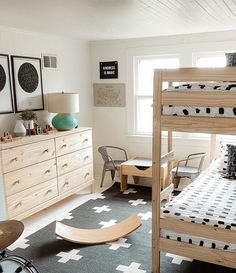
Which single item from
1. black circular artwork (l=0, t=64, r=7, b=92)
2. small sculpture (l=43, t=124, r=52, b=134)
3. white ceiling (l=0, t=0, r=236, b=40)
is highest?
white ceiling (l=0, t=0, r=236, b=40)

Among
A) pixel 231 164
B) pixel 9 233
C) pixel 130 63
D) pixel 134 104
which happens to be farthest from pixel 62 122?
pixel 9 233

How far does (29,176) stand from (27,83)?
122cm

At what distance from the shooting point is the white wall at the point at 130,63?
438cm

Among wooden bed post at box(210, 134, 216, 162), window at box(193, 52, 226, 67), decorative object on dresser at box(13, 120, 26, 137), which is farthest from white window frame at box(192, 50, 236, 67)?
decorative object on dresser at box(13, 120, 26, 137)

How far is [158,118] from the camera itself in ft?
8.06

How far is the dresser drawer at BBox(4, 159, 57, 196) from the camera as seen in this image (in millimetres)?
3306

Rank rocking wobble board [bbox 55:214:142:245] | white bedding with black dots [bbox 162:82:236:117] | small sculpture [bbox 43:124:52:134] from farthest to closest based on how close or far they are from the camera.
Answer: small sculpture [bbox 43:124:52:134], rocking wobble board [bbox 55:214:142:245], white bedding with black dots [bbox 162:82:236:117]

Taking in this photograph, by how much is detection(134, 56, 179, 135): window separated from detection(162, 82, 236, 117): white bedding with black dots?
251 cm

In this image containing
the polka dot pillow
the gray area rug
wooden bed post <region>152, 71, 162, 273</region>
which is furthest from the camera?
the polka dot pillow

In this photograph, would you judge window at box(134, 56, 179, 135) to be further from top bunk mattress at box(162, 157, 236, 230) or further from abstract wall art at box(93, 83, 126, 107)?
top bunk mattress at box(162, 157, 236, 230)

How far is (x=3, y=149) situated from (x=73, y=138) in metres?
1.17

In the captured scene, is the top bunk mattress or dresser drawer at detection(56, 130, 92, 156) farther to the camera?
dresser drawer at detection(56, 130, 92, 156)

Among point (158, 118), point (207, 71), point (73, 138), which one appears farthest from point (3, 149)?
point (207, 71)

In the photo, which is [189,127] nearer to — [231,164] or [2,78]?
[231,164]
